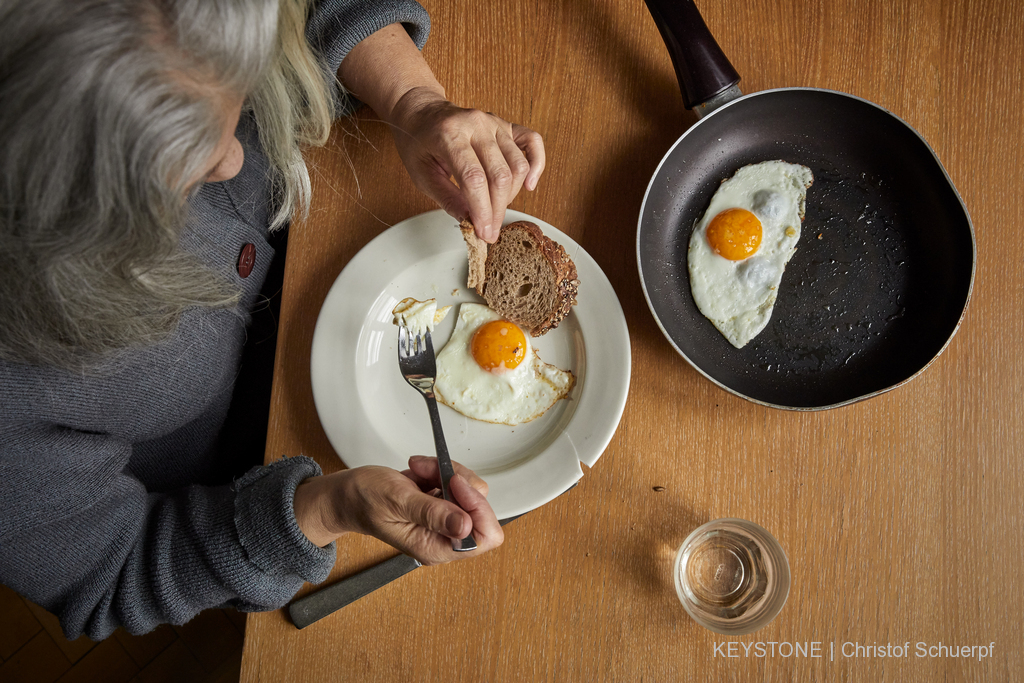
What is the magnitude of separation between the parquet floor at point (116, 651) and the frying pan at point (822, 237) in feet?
6.47

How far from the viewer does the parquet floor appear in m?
2.08

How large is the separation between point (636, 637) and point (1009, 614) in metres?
0.81

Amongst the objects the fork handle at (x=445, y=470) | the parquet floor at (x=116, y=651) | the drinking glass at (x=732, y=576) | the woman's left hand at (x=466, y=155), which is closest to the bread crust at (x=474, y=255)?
the woman's left hand at (x=466, y=155)

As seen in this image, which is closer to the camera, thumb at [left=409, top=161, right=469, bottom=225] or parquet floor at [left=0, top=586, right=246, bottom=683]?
thumb at [left=409, top=161, right=469, bottom=225]

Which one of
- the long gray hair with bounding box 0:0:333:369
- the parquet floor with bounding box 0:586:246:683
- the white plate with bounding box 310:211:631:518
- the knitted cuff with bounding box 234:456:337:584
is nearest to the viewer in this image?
the long gray hair with bounding box 0:0:333:369

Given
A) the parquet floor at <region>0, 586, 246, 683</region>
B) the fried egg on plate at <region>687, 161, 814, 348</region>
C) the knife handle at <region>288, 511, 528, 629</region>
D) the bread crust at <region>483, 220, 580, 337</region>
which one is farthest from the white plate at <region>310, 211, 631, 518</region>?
the parquet floor at <region>0, 586, 246, 683</region>

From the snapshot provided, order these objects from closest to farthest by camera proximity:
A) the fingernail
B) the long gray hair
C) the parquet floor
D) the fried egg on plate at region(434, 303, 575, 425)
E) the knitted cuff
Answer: the long gray hair → the fingernail → the knitted cuff → the fried egg on plate at region(434, 303, 575, 425) → the parquet floor

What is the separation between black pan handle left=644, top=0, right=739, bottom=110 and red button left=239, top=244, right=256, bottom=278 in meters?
1.08

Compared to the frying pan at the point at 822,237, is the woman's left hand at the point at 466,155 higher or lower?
higher

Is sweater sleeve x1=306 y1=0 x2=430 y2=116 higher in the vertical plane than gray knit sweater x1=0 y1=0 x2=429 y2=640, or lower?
higher

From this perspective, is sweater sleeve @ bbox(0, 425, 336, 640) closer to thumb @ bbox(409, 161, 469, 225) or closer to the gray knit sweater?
the gray knit sweater

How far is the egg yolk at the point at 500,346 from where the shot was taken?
1.32m

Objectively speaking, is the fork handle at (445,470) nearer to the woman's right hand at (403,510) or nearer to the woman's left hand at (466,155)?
the woman's right hand at (403,510)

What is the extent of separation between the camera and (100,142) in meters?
0.68
